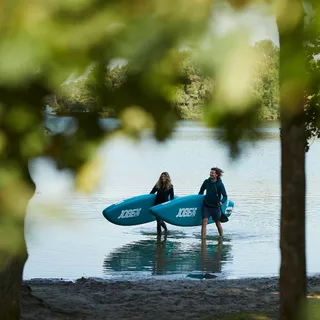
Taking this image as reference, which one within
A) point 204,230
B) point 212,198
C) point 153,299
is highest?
point 212,198

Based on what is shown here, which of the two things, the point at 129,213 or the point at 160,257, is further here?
the point at 129,213

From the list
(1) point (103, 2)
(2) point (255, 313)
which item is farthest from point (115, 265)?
(1) point (103, 2)

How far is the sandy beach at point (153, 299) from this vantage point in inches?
358

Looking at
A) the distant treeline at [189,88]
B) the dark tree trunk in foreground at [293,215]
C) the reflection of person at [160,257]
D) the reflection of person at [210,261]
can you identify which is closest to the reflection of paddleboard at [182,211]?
the reflection of person at [160,257]

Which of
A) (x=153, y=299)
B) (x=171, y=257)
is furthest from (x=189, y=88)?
(x=171, y=257)

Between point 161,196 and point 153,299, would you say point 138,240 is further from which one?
point 153,299

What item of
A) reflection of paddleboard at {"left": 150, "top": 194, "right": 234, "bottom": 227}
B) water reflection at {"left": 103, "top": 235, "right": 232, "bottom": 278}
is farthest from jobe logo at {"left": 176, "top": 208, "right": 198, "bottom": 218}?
water reflection at {"left": 103, "top": 235, "right": 232, "bottom": 278}

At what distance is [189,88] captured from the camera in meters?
3.90

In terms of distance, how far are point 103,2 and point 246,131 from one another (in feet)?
3.50

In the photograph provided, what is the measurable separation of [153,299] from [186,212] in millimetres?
8397

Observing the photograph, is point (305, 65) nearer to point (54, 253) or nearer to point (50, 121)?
point (50, 121)

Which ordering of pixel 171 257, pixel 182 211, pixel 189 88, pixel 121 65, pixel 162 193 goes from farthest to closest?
1. pixel 162 193
2. pixel 182 211
3. pixel 171 257
4. pixel 189 88
5. pixel 121 65

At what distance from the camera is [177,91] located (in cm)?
399

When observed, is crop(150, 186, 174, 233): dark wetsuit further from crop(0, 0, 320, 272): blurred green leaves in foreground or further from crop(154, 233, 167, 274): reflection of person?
crop(0, 0, 320, 272): blurred green leaves in foreground
